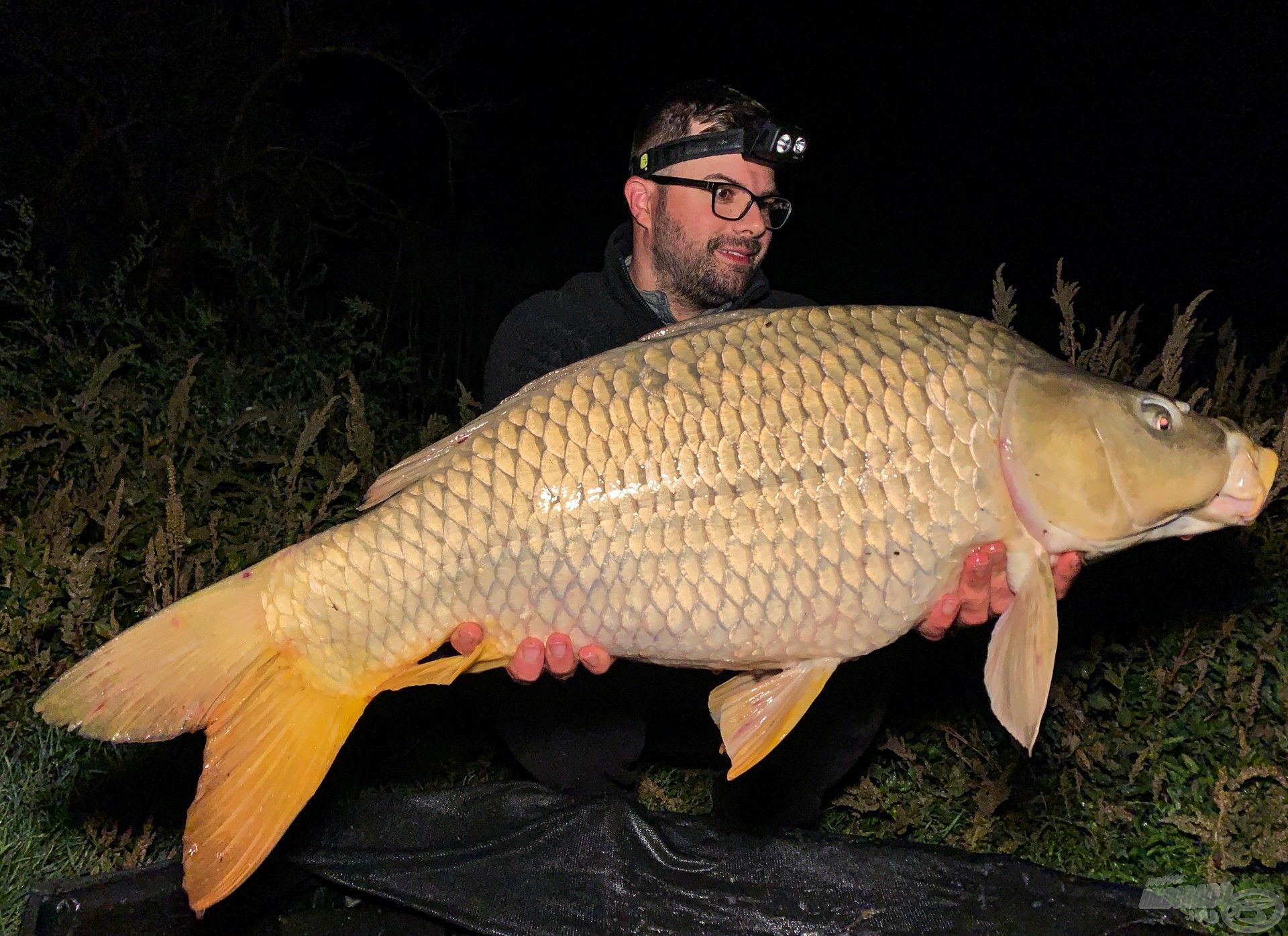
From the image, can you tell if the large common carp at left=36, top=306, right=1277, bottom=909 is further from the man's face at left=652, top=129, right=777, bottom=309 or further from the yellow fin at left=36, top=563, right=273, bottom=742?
the man's face at left=652, top=129, right=777, bottom=309

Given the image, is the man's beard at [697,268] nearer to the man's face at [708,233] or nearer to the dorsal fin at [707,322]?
the man's face at [708,233]

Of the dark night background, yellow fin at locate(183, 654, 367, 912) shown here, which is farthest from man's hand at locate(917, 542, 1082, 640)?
the dark night background

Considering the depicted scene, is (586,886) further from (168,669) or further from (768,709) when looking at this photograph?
(168,669)

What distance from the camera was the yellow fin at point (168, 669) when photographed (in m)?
1.16

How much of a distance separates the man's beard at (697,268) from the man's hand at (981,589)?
3.22ft

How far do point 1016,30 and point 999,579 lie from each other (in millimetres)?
15227

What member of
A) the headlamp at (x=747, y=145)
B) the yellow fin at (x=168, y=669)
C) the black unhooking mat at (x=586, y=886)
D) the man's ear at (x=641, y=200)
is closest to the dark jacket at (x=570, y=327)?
the man's ear at (x=641, y=200)

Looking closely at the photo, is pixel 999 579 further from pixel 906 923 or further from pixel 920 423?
pixel 906 923

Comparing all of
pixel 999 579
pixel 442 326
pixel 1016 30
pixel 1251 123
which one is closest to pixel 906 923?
pixel 999 579

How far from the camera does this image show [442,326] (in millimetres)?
6180

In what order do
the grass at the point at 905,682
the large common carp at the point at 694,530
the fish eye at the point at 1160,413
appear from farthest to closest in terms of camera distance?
the grass at the point at 905,682 < the fish eye at the point at 1160,413 < the large common carp at the point at 694,530

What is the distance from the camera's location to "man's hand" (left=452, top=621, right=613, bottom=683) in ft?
4.35

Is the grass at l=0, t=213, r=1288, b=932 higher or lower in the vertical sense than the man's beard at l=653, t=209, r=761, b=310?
lower

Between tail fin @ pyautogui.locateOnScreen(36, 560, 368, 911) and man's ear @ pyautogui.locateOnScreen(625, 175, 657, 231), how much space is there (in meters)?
1.30
